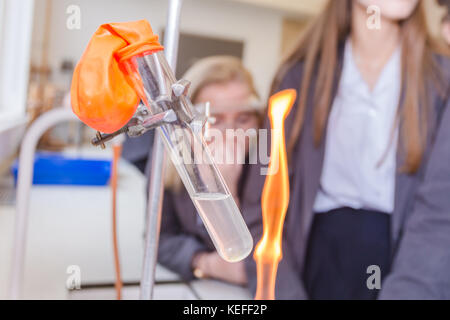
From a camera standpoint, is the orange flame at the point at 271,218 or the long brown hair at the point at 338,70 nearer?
the orange flame at the point at 271,218

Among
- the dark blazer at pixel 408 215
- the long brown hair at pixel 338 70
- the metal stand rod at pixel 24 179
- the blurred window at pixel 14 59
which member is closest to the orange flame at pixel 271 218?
the dark blazer at pixel 408 215

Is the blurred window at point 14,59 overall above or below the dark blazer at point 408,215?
above

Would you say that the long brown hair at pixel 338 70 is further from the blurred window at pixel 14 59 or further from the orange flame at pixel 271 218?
the blurred window at pixel 14 59

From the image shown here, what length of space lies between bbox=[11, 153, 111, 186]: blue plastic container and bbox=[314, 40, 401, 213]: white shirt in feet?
2.93

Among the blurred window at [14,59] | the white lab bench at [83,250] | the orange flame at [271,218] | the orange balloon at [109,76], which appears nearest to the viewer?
the orange balloon at [109,76]

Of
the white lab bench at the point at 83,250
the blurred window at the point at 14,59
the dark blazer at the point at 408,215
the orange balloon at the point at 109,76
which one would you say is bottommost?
the white lab bench at the point at 83,250

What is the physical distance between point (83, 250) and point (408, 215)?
45 cm

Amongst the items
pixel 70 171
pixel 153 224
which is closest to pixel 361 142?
pixel 153 224

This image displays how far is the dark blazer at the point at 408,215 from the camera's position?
0.42 m

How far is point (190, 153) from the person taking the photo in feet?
0.68

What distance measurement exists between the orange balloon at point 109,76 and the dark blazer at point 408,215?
20cm

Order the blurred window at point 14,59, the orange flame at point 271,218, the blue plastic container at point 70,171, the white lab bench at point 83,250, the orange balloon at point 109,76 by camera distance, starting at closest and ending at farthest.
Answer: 1. the orange balloon at point 109,76
2. the orange flame at point 271,218
3. the white lab bench at point 83,250
4. the blurred window at point 14,59
5. the blue plastic container at point 70,171

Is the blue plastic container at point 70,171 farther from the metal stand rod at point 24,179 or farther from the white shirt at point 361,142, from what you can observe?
the white shirt at point 361,142
